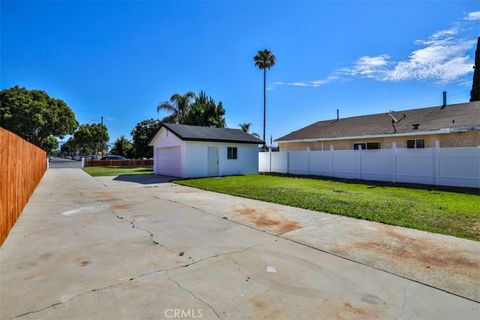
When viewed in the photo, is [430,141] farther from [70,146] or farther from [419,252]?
[70,146]

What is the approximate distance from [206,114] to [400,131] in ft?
68.0

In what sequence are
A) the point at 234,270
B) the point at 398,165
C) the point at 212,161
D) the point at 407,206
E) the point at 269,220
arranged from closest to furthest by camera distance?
the point at 234,270 → the point at 269,220 → the point at 407,206 → the point at 398,165 → the point at 212,161

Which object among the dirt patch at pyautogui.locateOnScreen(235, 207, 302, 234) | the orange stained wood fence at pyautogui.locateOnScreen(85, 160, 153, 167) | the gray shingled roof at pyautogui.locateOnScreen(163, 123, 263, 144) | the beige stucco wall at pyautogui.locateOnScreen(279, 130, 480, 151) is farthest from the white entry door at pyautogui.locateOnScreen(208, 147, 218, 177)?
the orange stained wood fence at pyautogui.locateOnScreen(85, 160, 153, 167)

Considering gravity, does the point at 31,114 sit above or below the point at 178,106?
below

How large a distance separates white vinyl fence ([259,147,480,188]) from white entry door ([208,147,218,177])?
525cm

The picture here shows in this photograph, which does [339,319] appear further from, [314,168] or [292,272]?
[314,168]

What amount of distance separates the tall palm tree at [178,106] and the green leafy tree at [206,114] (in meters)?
1.54

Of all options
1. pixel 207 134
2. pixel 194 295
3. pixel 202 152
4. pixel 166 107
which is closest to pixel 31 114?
pixel 166 107

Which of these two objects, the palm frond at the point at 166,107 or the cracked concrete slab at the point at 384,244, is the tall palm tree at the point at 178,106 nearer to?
the palm frond at the point at 166,107

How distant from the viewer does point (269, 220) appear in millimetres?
6586

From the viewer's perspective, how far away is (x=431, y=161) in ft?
40.3

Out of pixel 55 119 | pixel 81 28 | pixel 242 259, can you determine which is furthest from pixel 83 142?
pixel 242 259

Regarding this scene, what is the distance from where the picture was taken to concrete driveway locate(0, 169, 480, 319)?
9.14ft

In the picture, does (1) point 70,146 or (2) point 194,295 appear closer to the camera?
(2) point 194,295
